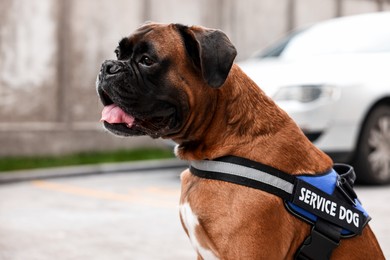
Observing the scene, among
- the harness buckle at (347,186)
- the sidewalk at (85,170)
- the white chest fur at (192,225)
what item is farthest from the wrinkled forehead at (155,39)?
the sidewalk at (85,170)

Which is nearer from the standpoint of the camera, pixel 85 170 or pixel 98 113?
pixel 85 170

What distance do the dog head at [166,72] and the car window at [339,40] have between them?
Result: 5492 mm

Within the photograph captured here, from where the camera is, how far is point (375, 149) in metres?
7.66

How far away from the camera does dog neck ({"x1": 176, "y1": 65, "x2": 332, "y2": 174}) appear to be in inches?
112

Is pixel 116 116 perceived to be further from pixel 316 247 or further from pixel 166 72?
pixel 316 247

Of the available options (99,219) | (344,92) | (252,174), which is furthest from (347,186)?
(344,92)

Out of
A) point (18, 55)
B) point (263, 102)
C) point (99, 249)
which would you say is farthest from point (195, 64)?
point (18, 55)

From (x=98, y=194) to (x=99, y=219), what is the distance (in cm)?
149

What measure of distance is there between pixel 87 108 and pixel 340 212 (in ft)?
29.2

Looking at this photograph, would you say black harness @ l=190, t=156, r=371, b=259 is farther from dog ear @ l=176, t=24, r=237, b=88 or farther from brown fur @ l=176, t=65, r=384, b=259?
dog ear @ l=176, t=24, r=237, b=88

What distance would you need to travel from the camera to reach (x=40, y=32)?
35.6 feet

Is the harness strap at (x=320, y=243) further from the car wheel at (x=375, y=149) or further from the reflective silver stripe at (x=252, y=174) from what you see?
the car wheel at (x=375, y=149)

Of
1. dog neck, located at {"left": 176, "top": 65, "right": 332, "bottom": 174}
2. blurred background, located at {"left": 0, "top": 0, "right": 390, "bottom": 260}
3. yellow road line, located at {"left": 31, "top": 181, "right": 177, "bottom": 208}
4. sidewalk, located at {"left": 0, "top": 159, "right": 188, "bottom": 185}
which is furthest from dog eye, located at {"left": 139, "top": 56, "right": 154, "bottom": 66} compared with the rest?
sidewalk, located at {"left": 0, "top": 159, "right": 188, "bottom": 185}

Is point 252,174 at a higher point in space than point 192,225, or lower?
higher
